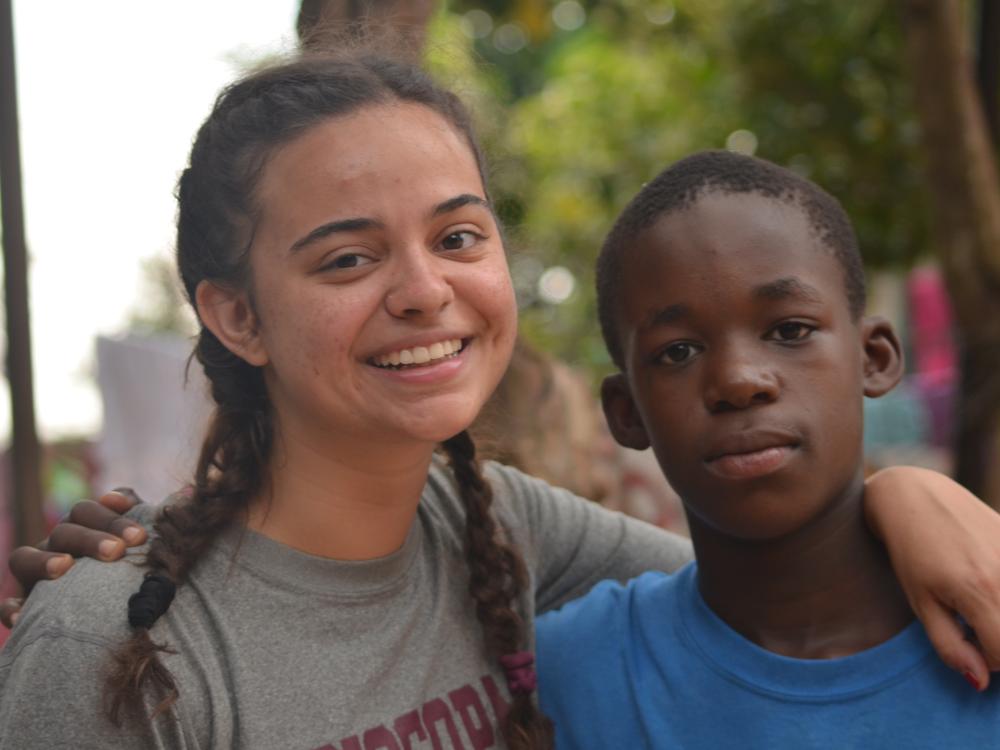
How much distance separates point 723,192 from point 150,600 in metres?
1.11

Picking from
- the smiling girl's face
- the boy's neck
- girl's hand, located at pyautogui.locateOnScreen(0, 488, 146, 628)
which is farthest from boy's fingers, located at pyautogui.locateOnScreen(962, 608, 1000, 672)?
girl's hand, located at pyautogui.locateOnScreen(0, 488, 146, 628)

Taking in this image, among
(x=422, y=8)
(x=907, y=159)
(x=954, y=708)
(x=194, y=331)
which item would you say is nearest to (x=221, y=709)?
(x=194, y=331)

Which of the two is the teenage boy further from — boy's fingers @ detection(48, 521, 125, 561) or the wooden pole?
the wooden pole

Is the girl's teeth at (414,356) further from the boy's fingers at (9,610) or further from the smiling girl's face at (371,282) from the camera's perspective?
the boy's fingers at (9,610)

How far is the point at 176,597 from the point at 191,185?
74 cm

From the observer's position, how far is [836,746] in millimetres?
1634

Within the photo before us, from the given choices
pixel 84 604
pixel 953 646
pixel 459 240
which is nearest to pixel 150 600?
pixel 84 604

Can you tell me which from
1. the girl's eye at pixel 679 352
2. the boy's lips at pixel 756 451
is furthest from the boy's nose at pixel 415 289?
the boy's lips at pixel 756 451

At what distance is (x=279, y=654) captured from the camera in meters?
1.76

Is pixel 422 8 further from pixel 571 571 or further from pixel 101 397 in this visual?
pixel 101 397

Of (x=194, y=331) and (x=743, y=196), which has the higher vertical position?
(x=743, y=196)

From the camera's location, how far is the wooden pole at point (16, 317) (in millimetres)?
2414

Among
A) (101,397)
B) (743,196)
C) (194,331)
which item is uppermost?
(743,196)

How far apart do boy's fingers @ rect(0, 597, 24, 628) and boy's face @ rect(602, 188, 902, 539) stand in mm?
1081
